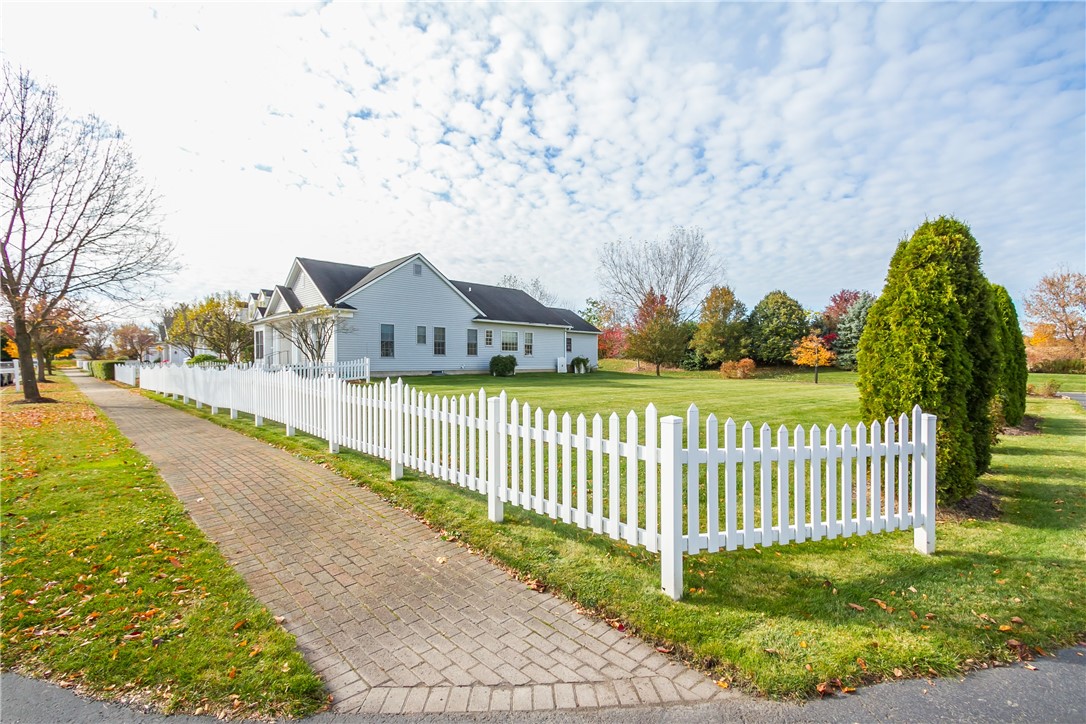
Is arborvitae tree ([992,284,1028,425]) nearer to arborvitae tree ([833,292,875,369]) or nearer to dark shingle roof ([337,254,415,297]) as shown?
dark shingle roof ([337,254,415,297])

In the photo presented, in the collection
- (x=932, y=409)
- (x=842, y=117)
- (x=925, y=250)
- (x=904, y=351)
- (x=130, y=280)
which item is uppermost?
(x=842, y=117)

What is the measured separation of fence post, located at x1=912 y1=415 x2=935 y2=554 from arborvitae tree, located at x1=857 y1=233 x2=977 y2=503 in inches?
37.4

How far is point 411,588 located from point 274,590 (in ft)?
3.12

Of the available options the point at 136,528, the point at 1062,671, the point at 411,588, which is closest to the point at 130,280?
the point at 136,528

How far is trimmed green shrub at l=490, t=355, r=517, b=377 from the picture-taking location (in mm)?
→ 26594

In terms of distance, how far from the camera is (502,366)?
2655 centimetres

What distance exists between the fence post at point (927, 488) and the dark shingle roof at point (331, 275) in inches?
890

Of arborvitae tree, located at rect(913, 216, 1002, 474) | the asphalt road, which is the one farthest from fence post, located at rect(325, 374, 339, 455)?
arborvitae tree, located at rect(913, 216, 1002, 474)

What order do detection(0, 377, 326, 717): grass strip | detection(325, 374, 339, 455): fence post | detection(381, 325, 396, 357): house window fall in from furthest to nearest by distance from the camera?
1. detection(381, 325, 396, 357): house window
2. detection(325, 374, 339, 455): fence post
3. detection(0, 377, 326, 717): grass strip

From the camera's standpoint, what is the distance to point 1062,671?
2.56 metres

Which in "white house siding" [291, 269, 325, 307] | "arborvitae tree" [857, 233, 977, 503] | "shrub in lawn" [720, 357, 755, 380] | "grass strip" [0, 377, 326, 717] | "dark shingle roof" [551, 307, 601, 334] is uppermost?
"white house siding" [291, 269, 325, 307]

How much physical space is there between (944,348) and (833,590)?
118 inches

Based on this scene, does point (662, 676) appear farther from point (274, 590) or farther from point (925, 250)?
point (925, 250)

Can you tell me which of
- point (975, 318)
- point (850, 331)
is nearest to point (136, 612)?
point (975, 318)
